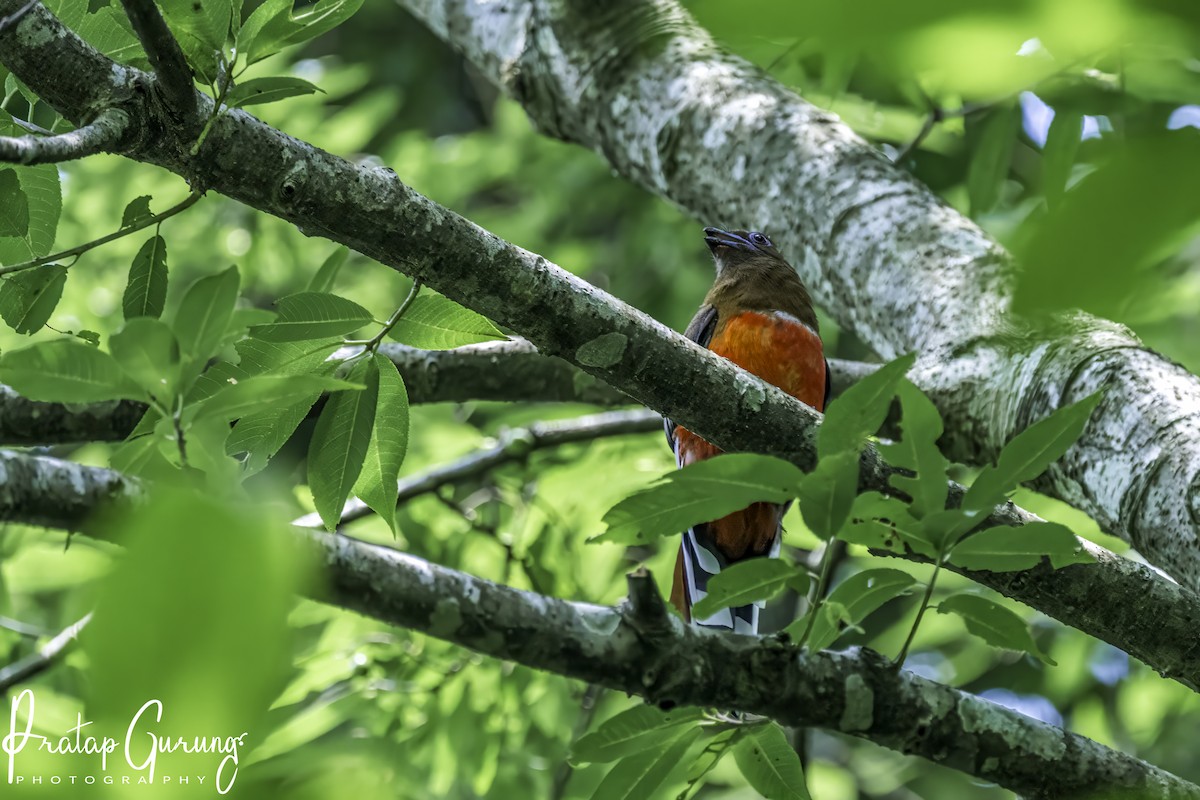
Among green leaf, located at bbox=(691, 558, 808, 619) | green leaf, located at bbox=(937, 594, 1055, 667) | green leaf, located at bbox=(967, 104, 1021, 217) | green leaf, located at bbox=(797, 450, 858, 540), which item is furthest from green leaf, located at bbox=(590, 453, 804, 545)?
green leaf, located at bbox=(967, 104, 1021, 217)

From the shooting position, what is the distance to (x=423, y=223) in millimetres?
1693

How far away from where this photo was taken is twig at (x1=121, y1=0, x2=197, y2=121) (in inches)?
55.7

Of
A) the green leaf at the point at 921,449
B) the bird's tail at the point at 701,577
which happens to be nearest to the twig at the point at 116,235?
the green leaf at the point at 921,449

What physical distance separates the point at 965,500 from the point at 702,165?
2174mm

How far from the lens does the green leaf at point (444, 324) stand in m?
1.87

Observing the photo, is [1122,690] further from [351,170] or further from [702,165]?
[351,170]

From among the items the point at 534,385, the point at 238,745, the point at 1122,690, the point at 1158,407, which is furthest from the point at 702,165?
the point at 238,745

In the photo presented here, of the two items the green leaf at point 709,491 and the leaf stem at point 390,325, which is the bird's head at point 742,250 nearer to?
the leaf stem at point 390,325

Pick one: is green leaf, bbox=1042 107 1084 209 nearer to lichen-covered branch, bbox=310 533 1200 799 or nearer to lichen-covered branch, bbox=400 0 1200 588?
lichen-covered branch, bbox=400 0 1200 588

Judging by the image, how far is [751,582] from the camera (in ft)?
5.10

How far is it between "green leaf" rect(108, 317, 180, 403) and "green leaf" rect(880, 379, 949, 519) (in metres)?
0.90

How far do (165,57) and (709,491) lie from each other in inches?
37.7

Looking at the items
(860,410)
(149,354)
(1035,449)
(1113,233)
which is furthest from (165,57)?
(1113,233)

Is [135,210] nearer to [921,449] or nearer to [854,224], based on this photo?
[921,449]
